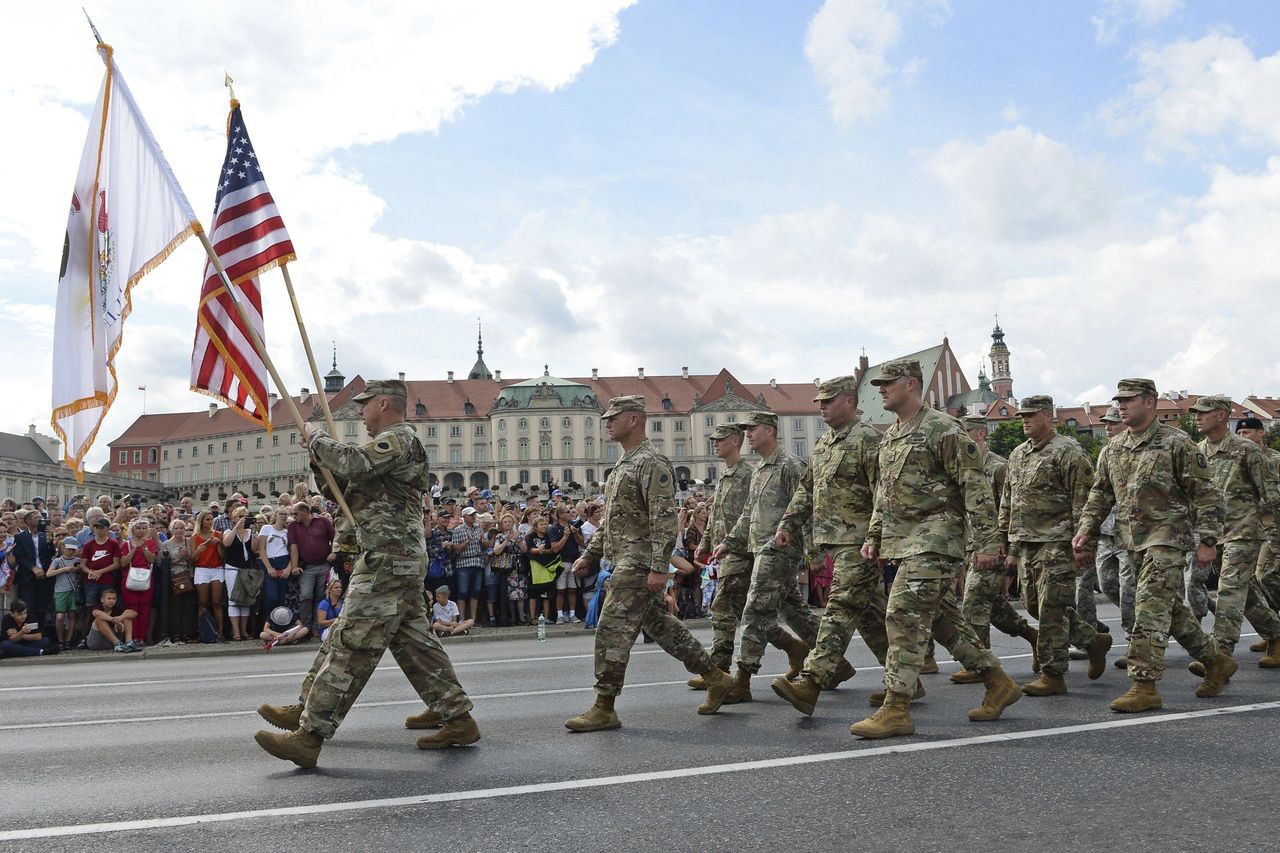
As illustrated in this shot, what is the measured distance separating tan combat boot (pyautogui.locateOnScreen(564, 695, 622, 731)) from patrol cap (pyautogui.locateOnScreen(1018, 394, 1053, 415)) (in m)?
4.41

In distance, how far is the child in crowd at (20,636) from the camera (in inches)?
554

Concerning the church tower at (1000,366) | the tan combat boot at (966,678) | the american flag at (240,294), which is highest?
the church tower at (1000,366)

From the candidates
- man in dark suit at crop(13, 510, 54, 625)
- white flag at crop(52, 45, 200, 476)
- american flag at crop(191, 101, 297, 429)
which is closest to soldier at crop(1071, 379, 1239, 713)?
american flag at crop(191, 101, 297, 429)

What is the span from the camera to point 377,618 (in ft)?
21.1

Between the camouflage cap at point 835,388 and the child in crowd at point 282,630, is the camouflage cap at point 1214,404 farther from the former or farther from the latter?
the child in crowd at point 282,630

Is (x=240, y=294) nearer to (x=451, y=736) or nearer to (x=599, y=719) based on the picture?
(x=451, y=736)

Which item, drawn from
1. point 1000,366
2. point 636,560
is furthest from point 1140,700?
point 1000,366

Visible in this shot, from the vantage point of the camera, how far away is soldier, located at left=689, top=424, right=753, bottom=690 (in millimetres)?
8961

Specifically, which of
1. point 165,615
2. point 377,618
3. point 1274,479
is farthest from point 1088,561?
point 165,615

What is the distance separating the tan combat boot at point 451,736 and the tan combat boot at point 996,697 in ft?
10.8

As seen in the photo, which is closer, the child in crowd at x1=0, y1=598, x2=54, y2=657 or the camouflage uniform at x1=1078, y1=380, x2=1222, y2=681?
the camouflage uniform at x1=1078, y1=380, x2=1222, y2=681

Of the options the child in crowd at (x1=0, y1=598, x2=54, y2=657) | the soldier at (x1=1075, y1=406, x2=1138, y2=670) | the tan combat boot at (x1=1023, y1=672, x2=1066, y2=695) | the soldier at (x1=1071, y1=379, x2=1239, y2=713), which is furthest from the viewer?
the child in crowd at (x1=0, y1=598, x2=54, y2=657)

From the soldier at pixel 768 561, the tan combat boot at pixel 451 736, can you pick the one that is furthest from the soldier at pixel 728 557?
the tan combat boot at pixel 451 736

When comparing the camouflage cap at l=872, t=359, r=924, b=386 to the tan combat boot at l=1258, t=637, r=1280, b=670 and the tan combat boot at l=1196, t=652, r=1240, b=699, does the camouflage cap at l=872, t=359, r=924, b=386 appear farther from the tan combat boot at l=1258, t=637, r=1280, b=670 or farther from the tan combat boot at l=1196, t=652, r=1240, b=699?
the tan combat boot at l=1258, t=637, r=1280, b=670
